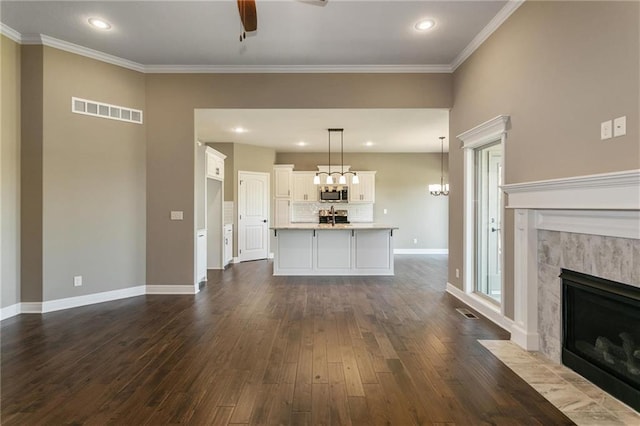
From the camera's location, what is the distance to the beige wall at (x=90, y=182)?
4160 mm

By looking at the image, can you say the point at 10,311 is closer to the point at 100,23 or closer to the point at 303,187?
the point at 100,23

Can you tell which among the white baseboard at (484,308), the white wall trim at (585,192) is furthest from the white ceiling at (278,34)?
the white baseboard at (484,308)

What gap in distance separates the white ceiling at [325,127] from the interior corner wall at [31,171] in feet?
6.31

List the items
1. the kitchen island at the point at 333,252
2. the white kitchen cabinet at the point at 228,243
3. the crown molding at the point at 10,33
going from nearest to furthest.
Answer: the crown molding at the point at 10,33
the kitchen island at the point at 333,252
the white kitchen cabinet at the point at 228,243

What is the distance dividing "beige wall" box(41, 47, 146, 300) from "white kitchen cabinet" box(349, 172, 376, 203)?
18.6ft

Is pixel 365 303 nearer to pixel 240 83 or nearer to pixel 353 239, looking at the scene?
pixel 353 239

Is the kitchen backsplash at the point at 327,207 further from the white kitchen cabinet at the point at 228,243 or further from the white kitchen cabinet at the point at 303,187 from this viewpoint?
the white kitchen cabinet at the point at 228,243

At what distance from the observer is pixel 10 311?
395 centimetres

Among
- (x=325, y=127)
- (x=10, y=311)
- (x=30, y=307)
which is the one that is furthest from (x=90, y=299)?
(x=325, y=127)

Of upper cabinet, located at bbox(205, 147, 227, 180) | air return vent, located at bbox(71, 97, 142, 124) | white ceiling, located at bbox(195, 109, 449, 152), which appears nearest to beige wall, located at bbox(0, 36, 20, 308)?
air return vent, located at bbox(71, 97, 142, 124)

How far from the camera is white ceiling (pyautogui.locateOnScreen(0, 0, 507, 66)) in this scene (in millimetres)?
3459

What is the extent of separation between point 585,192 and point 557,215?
18.1 inches

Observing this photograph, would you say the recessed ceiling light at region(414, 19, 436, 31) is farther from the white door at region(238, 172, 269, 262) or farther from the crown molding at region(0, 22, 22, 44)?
the white door at region(238, 172, 269, 262)

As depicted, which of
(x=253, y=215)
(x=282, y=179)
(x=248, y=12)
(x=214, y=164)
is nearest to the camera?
(x=248, y=12)
